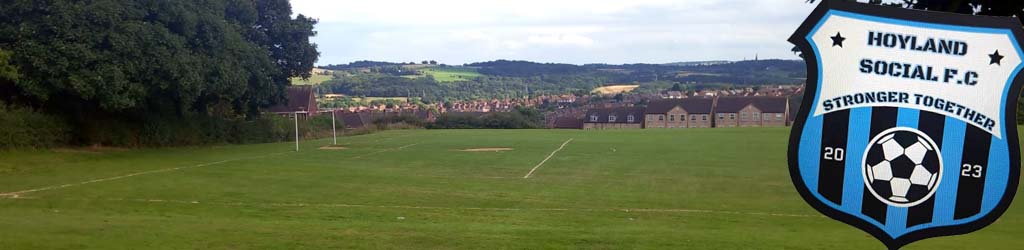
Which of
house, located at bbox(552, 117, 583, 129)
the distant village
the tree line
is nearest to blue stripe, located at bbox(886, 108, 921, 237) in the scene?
the tree line

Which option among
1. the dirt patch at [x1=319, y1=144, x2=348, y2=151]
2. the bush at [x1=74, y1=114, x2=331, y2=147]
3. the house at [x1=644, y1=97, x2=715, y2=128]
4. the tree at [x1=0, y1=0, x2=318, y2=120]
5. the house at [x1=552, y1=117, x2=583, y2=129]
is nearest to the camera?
the tree at [x1=0, y1=0, x2=318, y2=120]

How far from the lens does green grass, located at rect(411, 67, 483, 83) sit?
145025mm

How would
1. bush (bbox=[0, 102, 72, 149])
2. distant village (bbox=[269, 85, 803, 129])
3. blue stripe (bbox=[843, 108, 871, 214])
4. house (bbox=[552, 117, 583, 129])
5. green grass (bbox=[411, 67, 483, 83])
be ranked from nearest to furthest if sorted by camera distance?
blue stripe (bbox=[843, 108, 871, 214]) < bush (bbox=[0, 102, 72, 149]) < distant village (bbox=[269, 85, 803, 129]) < house (bbox=[552, 117, 583, 129]) < green grass (bbox=[411, 67, 483, 83])

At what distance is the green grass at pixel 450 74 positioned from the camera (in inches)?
5710

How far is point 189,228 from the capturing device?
36.9ft

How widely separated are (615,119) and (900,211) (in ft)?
267

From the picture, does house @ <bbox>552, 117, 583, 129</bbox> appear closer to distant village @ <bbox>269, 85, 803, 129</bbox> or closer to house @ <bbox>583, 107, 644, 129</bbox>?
distant village @ <bbox>269, 85, 803, 129</bbox>

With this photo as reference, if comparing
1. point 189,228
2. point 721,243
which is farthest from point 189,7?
point 721,243

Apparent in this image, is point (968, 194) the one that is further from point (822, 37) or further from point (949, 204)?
point (822, 37)

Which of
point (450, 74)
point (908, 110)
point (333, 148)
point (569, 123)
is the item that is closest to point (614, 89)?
point (450, 74)

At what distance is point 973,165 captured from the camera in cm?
541

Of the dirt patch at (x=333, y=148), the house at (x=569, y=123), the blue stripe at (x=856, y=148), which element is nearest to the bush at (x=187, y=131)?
the dirt patch at (x=333, y=148)

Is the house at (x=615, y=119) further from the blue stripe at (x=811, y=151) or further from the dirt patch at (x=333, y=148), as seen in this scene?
the blue stripe at (x=811, y=151)

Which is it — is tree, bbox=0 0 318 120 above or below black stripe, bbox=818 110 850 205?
above
